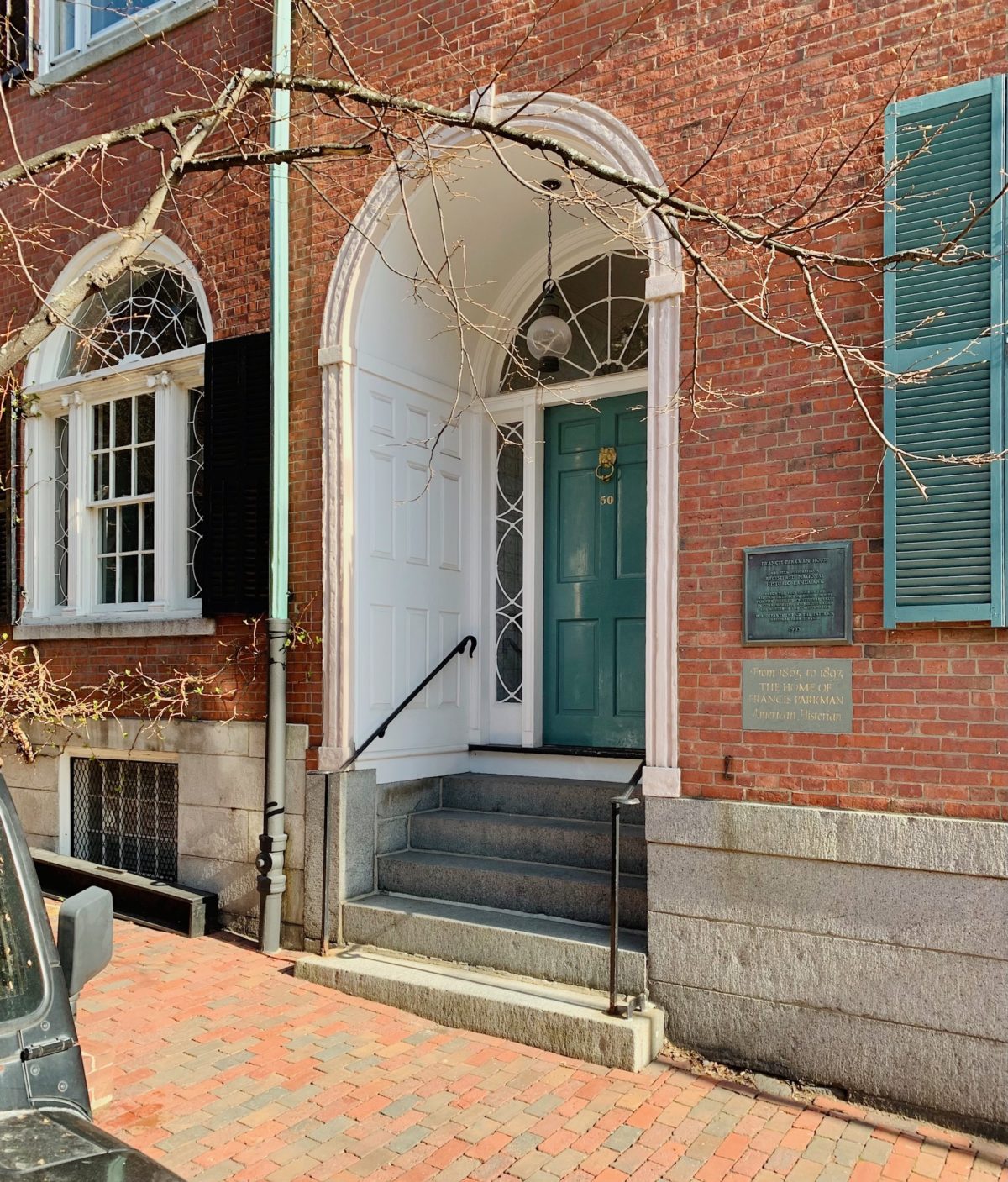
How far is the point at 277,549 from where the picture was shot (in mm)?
6574

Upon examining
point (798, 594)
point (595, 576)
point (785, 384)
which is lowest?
point (798, 594)

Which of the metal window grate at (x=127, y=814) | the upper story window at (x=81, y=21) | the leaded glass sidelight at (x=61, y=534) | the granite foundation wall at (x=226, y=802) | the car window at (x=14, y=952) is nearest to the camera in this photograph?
the car window at (x=14, y=952)

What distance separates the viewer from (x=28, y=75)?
8820 millimetres

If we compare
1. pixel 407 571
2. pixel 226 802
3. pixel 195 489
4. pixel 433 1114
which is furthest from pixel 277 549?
pixel 433 1114

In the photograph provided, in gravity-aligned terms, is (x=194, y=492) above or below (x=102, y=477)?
below

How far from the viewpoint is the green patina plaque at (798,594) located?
190 inches

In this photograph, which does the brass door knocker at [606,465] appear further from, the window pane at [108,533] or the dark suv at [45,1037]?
the dark suv at [45,1037]

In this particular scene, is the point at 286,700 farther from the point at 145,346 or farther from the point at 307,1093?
the point at 145,346

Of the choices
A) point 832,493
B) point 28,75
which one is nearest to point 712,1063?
point 832,493

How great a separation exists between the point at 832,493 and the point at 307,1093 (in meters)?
3.56

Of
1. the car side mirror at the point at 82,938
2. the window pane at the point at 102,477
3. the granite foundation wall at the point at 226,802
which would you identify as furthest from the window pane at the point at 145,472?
the car side mirror at the point at 82,938

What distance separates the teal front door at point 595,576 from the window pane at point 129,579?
10.6ft

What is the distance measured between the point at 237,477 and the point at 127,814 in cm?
275

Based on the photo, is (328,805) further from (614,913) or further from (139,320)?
(139,320)
